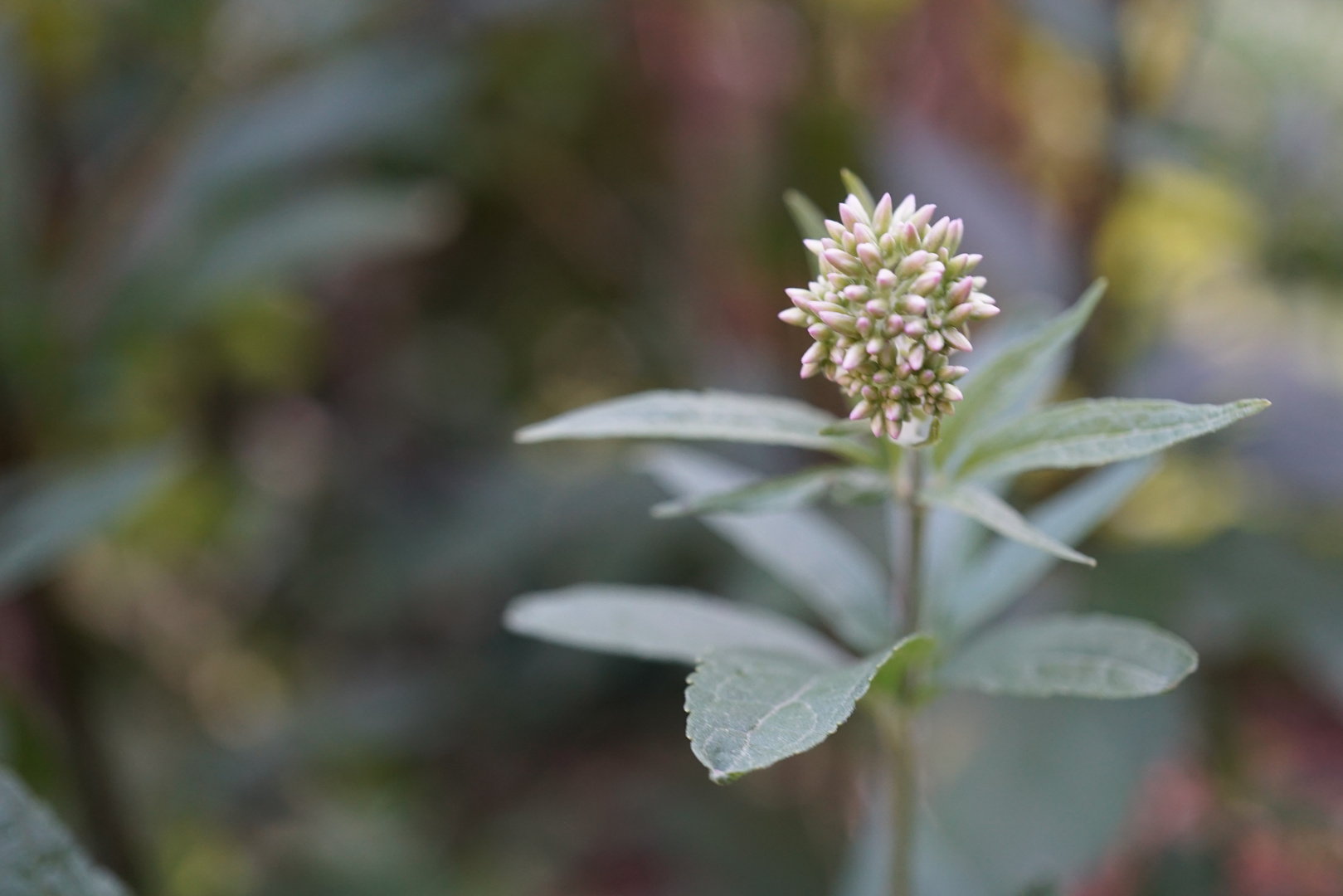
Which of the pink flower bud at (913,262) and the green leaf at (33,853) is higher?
the pink flower bud at (913,262)

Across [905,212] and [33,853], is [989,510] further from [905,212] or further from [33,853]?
A: [33,853]

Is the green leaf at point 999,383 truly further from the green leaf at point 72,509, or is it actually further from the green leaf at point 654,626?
the green leaf at point 72,509

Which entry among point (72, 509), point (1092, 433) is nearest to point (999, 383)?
point (1092, 433)

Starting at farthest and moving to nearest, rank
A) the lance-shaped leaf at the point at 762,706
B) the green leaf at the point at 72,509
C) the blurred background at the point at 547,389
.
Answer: the blurred background at the point at 547,389 → the green leaf at the point at 72,509 → the lance-shaped leaf at the point at 762,706

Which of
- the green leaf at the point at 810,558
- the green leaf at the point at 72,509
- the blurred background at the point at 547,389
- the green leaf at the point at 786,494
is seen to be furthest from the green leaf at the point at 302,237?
the green leaf at the point at 786,494

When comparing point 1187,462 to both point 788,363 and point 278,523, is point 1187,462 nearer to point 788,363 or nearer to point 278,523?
point 788,363

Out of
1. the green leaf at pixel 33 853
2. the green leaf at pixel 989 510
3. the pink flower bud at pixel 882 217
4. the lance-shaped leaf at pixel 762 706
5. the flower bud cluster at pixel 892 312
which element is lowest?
the green leaf at pixel 33 853
